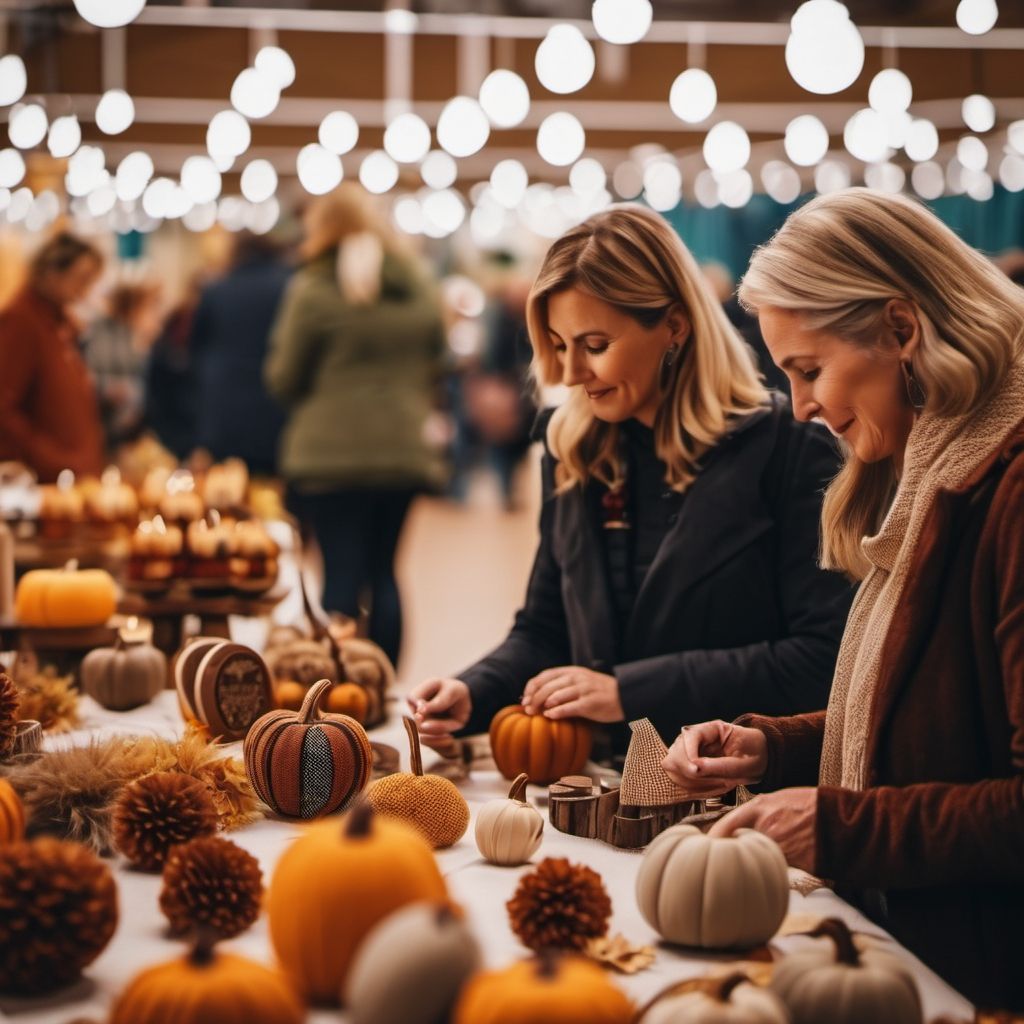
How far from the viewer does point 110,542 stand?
13.4 feet

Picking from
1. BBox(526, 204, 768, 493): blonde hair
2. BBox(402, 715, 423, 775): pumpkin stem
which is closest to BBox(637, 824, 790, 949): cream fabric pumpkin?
BBox(402, 715, 423, 775): pumpkin stem

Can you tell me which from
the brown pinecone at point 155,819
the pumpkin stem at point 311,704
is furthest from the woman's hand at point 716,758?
the brown pinecone at point 155,819

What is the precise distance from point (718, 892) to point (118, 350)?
8244 mm

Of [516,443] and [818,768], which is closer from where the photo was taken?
[818,768]

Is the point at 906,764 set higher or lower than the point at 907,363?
lower

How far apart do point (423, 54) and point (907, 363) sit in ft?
40.6

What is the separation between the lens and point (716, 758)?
1.78 m

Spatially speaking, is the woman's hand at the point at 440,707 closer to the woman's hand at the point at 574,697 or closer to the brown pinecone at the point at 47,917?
the woman's hand at the point at 574,697

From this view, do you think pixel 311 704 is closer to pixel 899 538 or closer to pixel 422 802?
pixel 422 802

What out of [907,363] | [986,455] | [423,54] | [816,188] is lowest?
[986,455]

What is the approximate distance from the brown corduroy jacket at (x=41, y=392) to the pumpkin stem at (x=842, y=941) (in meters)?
4.55

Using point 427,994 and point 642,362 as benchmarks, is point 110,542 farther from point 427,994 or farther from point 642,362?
point 427,994

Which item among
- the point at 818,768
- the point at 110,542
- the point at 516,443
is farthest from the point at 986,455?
the point at 516,443

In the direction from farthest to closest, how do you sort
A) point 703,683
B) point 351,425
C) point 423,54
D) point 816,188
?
point 423,54, point 816,188, point 351,425, point 703,683
